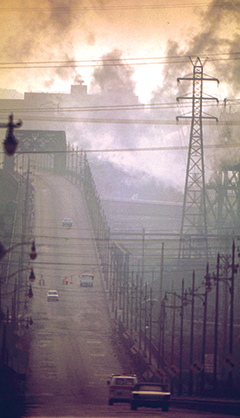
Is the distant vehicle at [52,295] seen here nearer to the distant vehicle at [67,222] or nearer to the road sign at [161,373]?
the distant vehicle at [67,222]

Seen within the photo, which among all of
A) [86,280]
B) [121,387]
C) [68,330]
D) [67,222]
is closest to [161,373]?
[121,387]

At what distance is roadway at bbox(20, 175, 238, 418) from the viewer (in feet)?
76.1

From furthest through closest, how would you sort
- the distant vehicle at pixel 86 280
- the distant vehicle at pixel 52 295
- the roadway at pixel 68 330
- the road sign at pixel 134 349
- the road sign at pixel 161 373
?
the distant vehicle at pixel 86 280, the distant vehicle at pixel 52 295, the road sign at pixel 134 349, the road sign at pixel 161 373, the roadway at pixel 68 330

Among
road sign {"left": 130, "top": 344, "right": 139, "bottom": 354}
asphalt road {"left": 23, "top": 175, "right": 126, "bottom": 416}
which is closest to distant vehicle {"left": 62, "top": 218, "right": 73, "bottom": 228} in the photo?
asphalt road {"left": 23, "top": 175, "right": 126, "bottom": 416}

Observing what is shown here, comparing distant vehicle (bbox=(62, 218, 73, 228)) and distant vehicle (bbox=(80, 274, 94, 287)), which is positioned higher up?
distant vehicle (bbox=(62, 218, 73, 228))

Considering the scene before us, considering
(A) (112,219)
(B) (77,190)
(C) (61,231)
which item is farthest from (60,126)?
(C) (61,231)

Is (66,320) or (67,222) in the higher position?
(67,222)

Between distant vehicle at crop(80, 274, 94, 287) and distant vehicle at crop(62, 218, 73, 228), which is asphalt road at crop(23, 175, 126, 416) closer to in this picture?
distant vehicle at crop(80, 274, 94, 287)

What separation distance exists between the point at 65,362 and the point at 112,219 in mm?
85528

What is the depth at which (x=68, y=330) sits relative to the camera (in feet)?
161

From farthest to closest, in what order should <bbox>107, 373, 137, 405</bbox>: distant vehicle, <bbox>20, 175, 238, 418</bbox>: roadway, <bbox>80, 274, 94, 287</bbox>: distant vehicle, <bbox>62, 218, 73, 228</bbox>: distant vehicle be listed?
1. <bbox>62, 218, 73, 228</bbox>: distant vehicle
2. <bbox>80, 274, 94, 287</bbox>: distant vehicle
3. <bbox>107, 373, 137, 405</bbox>: distant vehicle
4. <bbox>20, 175, 238, 418</bbox>: roadway

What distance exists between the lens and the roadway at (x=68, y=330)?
23203 millimetres

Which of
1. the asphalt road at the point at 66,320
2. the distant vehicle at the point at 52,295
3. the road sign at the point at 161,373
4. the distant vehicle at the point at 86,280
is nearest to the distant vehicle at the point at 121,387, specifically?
the asphalt road at the point at 66,320

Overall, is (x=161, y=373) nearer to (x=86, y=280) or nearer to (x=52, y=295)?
(x=52, y=295)
